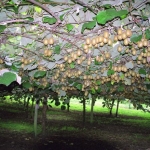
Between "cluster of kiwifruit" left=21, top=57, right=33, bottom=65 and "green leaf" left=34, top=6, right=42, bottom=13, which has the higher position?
"green leaf" left=34, top=6, right=42, bottom=13

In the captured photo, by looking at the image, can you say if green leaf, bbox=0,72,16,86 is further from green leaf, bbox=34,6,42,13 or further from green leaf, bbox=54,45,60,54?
green leaf, bbox=34,6,42,13

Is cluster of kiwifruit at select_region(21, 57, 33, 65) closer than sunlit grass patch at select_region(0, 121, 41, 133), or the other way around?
cluster of kiwifruit at select_region(21, 57, 33, 65)

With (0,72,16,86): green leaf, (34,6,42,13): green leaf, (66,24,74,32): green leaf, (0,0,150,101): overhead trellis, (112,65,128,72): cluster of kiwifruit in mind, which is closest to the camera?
(0,0,150,101): overhead trellis

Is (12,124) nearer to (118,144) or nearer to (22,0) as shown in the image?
(118,144)

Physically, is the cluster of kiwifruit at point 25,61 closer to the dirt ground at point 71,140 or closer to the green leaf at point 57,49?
the green leaf at point 57,49

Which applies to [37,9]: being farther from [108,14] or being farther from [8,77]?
[8,77]

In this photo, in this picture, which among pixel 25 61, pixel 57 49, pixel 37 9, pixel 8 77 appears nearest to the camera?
pixel 37 9

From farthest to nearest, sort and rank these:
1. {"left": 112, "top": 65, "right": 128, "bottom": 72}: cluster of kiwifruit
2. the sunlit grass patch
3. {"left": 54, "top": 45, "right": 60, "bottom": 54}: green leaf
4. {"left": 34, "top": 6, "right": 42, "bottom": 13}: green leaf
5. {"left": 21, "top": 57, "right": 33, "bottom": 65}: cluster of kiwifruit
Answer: the sunlit grass patch, {"left": 112, "top": 65, "right": 128, "bottom": 72}: cluster of kiwifruit, {"left": 21, "top": 57, "right": 33, "bottom": 65}: cluster of kiwifruit, {"left": 54, "top": 45, "right": 60, "bottom": 54}: green leaf, {"left": 34, "top": 6, "right": 42, "bottom": 13}: green leaf

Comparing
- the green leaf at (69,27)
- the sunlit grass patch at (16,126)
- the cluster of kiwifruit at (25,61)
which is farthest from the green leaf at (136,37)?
the sunlit grass patch at (16,126)

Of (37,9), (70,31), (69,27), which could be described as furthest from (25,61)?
(37,9)

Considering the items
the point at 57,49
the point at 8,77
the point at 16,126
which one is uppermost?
the point at 57,49

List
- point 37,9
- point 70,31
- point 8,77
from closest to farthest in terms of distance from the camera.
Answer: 1. point 37,9
2. point 70,31
3. point 8,77

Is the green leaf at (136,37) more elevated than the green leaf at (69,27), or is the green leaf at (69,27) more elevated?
the green leaf at (69,27)

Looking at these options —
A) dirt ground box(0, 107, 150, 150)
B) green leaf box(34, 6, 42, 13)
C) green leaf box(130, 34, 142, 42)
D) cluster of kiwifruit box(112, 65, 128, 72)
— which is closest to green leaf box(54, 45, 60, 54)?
green leaf box(34, 6, 42, 13)
